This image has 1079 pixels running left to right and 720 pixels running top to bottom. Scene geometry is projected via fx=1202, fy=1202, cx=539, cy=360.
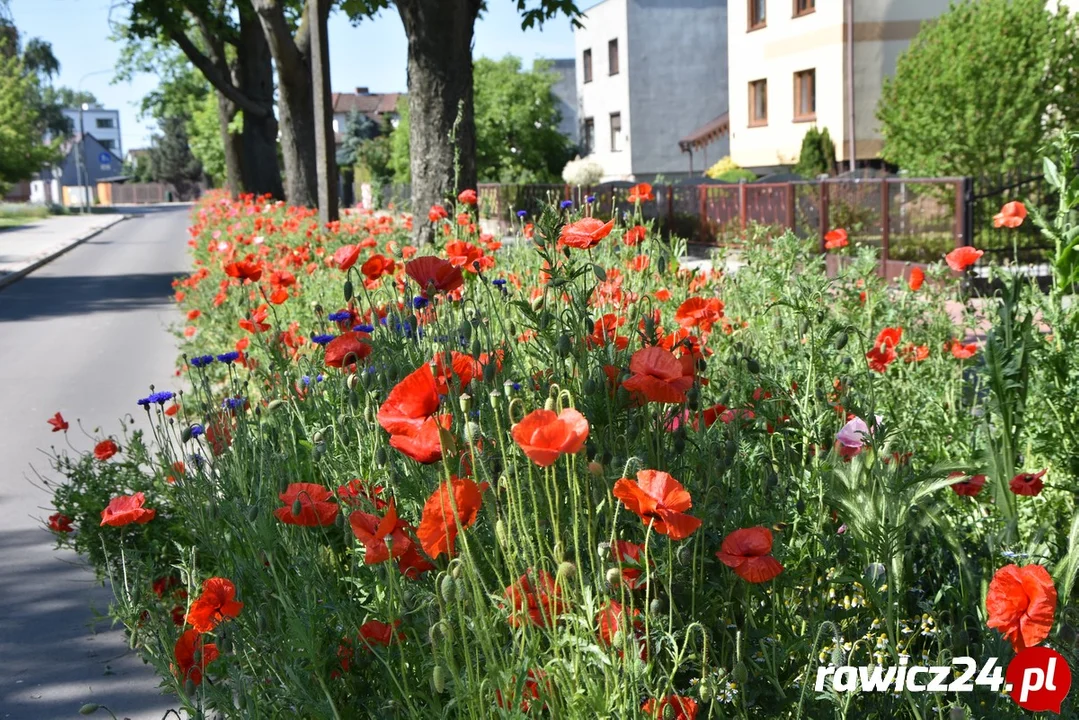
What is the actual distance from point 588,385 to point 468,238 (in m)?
5.29

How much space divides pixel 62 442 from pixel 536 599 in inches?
249

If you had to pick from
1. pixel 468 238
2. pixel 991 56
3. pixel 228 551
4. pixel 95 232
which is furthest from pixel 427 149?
pixel 95 232

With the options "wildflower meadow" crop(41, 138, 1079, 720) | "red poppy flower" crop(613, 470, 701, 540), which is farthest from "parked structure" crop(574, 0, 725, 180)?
"red poppy flower" crop(613, 470, 701, 540)

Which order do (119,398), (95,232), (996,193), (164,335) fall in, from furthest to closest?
1. (95,232)
2. (996,193)
3. (164,335)
4. (119,398)

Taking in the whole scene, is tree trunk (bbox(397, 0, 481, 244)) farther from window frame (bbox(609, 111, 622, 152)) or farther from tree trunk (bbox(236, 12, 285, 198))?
window frame (bbox(609, 111, 622, 152))

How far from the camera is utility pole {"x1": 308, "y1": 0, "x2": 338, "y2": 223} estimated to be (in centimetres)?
1300

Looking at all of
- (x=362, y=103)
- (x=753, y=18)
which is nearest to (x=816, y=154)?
(x=753, y=18)

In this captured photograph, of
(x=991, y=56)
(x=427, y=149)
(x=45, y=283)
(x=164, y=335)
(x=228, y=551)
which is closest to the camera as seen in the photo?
(x=228, y=551)

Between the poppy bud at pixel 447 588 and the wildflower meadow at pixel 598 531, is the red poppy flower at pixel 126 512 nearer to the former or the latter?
the wildflower meadow at pixel 598 531

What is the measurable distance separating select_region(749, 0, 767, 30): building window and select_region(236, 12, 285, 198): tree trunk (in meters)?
14.7

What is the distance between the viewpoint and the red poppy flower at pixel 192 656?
2447mm

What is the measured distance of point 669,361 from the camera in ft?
8.20

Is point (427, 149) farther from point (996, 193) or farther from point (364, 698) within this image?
point (364, 698)

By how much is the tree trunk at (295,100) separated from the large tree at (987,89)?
32.1 feet
